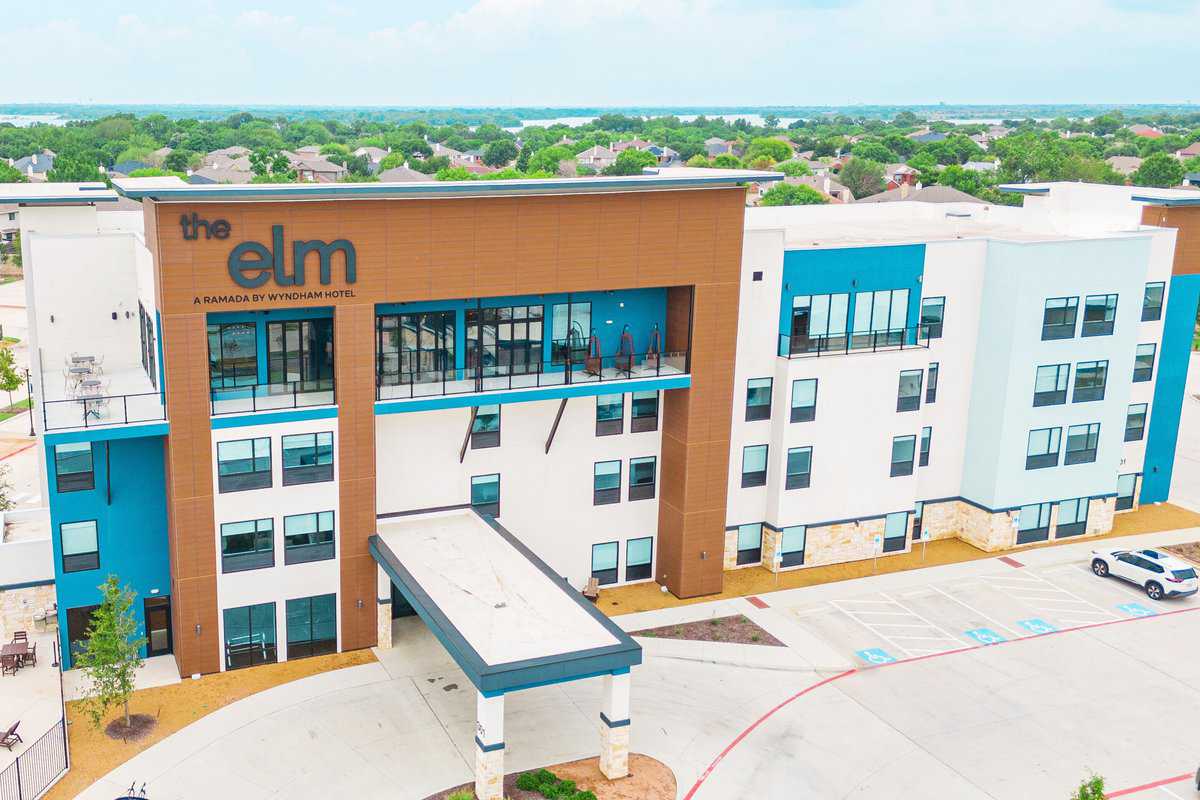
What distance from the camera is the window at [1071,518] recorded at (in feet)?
146

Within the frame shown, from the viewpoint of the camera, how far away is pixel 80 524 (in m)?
31.4

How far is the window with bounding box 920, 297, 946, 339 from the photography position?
41.3m

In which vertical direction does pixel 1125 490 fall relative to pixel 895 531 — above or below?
above

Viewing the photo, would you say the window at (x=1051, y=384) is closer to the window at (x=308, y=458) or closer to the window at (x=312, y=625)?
the window at (x=308, y=458)

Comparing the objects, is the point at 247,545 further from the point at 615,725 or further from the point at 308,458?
the point at 615,725

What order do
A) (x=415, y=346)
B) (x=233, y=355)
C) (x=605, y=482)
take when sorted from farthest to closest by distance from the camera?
(x=605, y=482)
(x=415, y=346)
(x=233, y=355)

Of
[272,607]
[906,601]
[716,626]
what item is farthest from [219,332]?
[906,601]

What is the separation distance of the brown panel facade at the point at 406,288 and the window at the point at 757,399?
1943mm

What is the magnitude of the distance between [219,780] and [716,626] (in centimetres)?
1597

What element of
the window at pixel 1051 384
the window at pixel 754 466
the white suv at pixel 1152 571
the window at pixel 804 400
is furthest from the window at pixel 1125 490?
the window at pixel 754 466

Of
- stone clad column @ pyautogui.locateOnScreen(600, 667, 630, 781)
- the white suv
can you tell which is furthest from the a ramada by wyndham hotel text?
stone clad column @ pyautogui.locateOnScreen(600, 667, 630, 781)

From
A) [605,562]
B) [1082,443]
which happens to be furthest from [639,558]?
[1082,443]

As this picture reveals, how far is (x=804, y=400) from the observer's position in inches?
1537

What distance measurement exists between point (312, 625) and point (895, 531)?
21.9 metres
